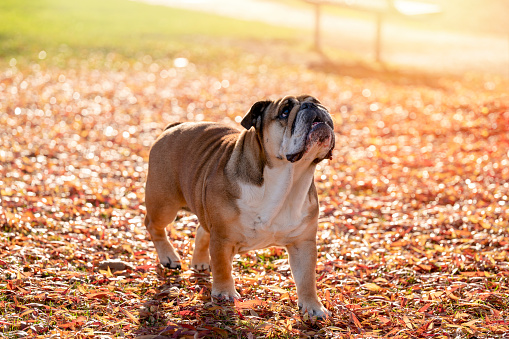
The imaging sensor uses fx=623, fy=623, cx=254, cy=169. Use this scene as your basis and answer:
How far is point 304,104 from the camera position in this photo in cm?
421

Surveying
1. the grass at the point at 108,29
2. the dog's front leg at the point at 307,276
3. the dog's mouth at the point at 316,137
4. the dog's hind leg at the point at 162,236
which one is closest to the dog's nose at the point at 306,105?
the dog's mouth at the point at 316,137

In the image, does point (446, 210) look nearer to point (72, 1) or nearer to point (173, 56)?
point (173, 56)

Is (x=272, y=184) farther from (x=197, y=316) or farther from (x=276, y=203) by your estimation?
(x=197, y=316)

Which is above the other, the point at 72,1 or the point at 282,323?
the point at 72,1

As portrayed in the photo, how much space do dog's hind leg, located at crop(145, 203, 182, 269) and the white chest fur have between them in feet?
3.55

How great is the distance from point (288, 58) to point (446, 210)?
12.8 meters

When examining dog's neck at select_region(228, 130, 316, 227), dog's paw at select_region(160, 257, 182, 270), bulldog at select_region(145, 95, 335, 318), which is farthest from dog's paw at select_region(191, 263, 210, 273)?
dog's neck at select_region(228, 130, 316, 227)

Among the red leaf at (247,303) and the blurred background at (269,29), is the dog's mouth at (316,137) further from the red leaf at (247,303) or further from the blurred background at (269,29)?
the blurred background at (269,29)

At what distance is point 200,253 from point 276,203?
1341 millimetres

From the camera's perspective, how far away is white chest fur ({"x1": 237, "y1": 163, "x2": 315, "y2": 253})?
4.31 metres

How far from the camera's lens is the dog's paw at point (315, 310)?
4508 millimetres

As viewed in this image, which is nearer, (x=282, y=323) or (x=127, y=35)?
(x=282, y=323)

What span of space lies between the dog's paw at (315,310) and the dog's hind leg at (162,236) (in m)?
1.37

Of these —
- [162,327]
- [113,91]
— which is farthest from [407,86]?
[162,327]
